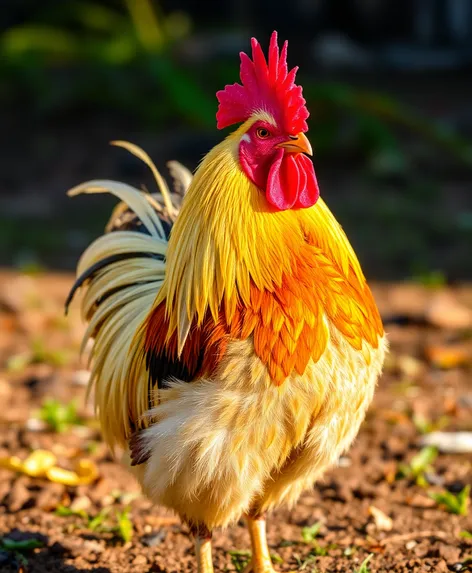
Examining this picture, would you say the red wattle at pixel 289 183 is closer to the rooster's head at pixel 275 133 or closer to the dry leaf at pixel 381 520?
the rooster's head at pixel 275 133

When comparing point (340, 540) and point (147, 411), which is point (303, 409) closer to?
point (147, 411)

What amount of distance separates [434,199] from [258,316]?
6545mm

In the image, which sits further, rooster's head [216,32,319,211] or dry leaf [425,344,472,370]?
dry leaf [425,344,472,370]

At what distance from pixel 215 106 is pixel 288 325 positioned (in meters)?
8.42

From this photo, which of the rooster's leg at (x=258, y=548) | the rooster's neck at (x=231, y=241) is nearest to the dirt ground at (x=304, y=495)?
the rooster's leg at (x=258, y=548)

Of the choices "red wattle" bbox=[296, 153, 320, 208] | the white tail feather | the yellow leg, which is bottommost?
the yellow leg

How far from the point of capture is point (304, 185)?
3016mm

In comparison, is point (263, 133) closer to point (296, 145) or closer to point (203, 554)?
point (296, 145)

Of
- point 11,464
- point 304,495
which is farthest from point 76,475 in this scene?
point 304,495

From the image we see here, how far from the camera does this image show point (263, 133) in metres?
3.04

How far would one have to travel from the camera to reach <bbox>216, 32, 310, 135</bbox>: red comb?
3.00m

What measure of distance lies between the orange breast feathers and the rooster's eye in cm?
40

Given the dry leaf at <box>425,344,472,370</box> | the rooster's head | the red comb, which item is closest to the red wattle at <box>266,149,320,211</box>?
the rooster's head

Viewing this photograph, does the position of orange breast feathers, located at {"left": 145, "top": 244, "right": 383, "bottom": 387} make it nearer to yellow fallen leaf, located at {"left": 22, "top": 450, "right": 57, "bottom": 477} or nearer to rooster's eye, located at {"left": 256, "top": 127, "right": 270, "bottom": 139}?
rooster's eye, located at {"left": 256, "top": 127, "right": 270, "bottom": 139}
